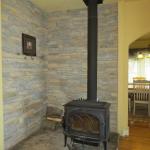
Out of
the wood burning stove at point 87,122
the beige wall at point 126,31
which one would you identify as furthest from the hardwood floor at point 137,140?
the wood burning stove at point 87,122

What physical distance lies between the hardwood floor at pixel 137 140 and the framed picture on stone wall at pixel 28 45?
2.20m

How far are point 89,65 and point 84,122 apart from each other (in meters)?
0.83

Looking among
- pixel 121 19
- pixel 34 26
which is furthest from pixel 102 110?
pixel 34 26

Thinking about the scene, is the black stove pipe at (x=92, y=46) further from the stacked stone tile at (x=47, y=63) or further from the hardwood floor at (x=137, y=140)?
the hardwood floor at (x=137, y=140)

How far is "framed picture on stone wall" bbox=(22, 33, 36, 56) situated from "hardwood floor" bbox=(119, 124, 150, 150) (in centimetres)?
220

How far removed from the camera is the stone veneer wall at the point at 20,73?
2574 millimetres

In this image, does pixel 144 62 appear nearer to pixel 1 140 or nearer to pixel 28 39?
pixel 28 39

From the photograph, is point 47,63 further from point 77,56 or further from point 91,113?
point 91,113

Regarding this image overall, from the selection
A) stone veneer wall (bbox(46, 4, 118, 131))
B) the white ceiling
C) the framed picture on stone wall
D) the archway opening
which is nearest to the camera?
the framed picture on stone wall

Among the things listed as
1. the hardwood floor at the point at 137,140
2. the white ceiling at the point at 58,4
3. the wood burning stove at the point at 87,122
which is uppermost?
the white ceiling at the point at 58,4

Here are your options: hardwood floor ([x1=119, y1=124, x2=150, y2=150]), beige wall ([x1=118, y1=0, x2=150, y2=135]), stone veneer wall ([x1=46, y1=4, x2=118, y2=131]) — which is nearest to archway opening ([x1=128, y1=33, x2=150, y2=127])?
hardwood floor ([x1=119, y1=124, x2=150, y2=150])

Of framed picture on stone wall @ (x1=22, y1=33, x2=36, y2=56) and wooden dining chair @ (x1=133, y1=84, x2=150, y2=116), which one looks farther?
wooden dining chair @ (x1=133, y1=84, x2=150, y2=116)

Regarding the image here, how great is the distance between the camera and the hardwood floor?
9.11 ft

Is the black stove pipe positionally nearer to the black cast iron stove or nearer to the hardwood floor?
the black cast iron stove
